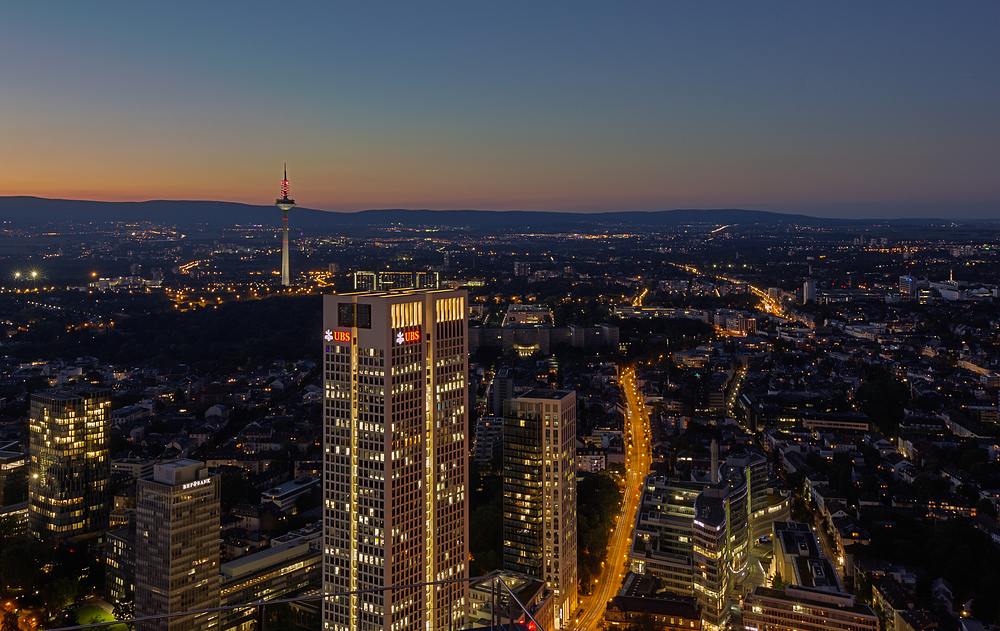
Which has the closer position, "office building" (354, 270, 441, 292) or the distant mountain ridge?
"office building" (354, 270, 441, 292)

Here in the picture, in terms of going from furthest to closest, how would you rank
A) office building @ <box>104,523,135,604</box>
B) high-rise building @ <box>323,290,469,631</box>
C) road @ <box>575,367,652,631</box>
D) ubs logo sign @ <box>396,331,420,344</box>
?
1. office building @ <box>104,523,135,604</box>
2. road @ <box>575,367,652,631</box>
3. ubs logo sign @ <box>396,331,420,344</box>
4. high-rise building @ <box>323,290,469,631</box>

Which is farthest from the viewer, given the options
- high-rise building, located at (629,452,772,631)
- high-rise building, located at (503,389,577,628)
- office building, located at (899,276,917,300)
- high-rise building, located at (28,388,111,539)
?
office building, located at (899,276,917,300)

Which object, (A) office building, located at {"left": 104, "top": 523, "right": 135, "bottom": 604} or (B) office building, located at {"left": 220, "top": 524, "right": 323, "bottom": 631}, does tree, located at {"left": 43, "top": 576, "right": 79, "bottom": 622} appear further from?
(B) office building, located at {"left": 220, "top": 524, "right": 323, "bottom": 631}

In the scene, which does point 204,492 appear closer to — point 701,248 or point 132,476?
point 132,476

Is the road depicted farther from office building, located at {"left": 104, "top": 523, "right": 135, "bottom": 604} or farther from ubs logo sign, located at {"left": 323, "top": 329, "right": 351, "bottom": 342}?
office building, located at {"left": 104, "top": 523, "right": 135, "bottom": 604}

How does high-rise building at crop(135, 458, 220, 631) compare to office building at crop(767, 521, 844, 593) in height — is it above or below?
above

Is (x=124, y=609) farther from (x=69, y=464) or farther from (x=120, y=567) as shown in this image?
(x=69, y=464)

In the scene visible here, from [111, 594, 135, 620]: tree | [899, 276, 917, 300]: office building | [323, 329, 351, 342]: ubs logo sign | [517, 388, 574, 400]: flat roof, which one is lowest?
[111, 594, 135, 620]: tree

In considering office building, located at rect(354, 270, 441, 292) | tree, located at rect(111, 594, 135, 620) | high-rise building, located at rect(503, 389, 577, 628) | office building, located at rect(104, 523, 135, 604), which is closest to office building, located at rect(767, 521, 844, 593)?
high-rise building, located at rect(503, 389, 577, 628)
